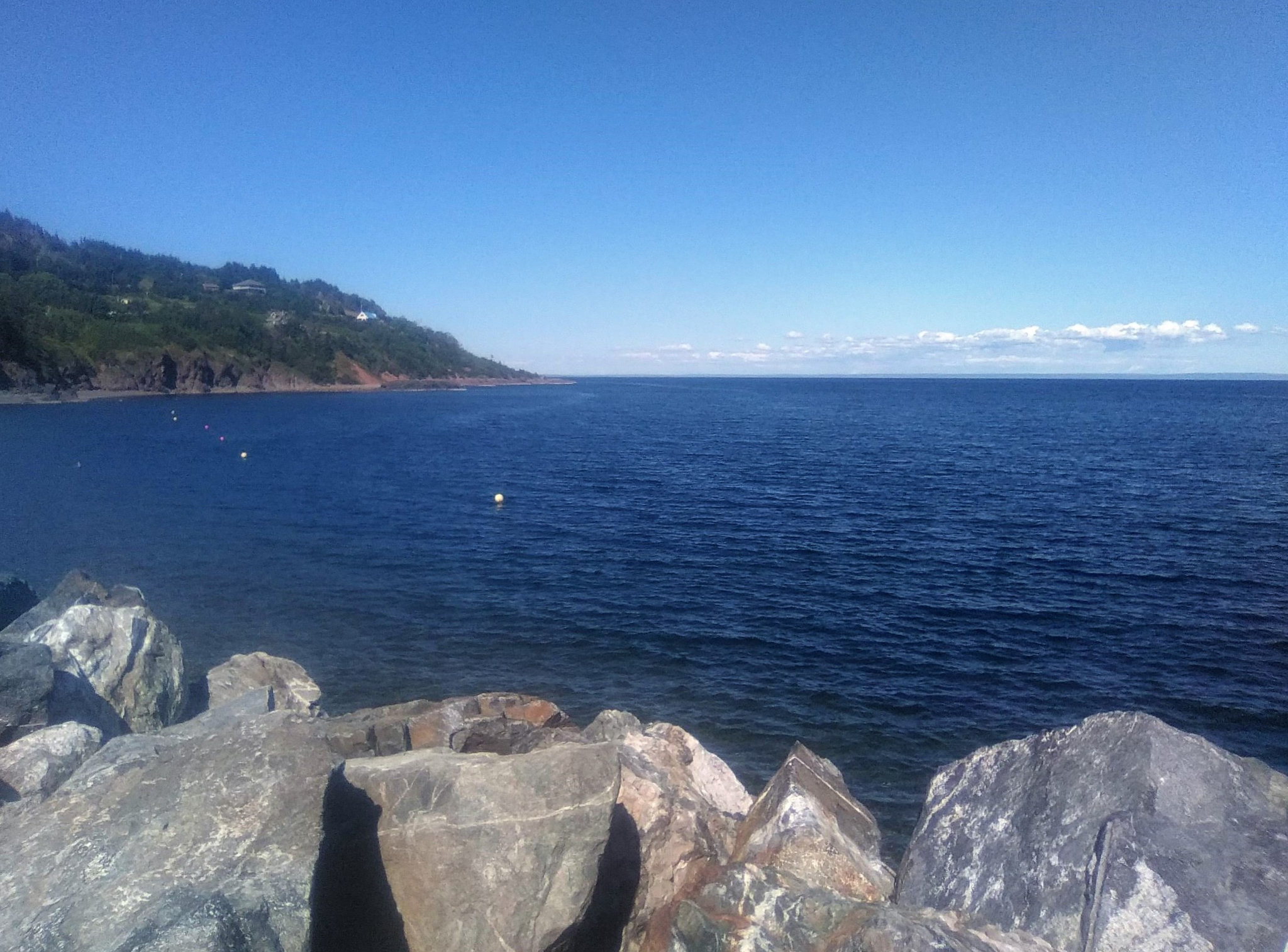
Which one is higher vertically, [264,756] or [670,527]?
[264,756]

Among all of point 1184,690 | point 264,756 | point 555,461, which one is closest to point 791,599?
point 1184,690

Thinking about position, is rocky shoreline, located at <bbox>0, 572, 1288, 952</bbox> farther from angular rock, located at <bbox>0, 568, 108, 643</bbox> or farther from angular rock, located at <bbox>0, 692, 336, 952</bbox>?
angular rock, located at <bbox>0, 568, 108, 643</bbox>

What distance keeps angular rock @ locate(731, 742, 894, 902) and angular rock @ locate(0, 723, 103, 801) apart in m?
7.69

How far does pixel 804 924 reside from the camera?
621 centimetres

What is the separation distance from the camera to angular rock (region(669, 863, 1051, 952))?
18.6ft

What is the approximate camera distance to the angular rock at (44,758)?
8328 millimetres

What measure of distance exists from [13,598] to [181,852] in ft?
45.8

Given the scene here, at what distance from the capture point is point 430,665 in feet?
69.0

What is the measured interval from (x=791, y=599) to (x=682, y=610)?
3993 millimetres

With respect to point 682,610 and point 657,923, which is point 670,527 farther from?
point 657,923

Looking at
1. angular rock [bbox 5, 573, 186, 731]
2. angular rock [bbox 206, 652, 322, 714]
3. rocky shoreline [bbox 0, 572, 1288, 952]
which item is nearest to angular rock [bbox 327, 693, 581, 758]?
rocky shoreline [bbox 0, 572, 1288, 952]

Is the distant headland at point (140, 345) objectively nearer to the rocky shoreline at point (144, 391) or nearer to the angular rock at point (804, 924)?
the rocky shoreline at point (144, 391)

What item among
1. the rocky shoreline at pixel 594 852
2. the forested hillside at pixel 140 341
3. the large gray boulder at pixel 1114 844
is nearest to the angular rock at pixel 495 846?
the rocky shoreline at pixel 594 852

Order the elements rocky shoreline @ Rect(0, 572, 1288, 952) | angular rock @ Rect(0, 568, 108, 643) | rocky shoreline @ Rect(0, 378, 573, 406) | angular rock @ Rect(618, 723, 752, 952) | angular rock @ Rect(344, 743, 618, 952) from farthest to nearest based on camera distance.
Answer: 1. rocky shoreline @ Rect(0, 378, 573, 406)
2. angular rock @ Rect(0, 568, 108, 643)
3. angular rock @ Rect(618, 723, 752, 952)
4. angular rock @ Rect(344, 743, 618, 952)
5. rocky shoreline @ Rect(0, 572, 1288, 952)
